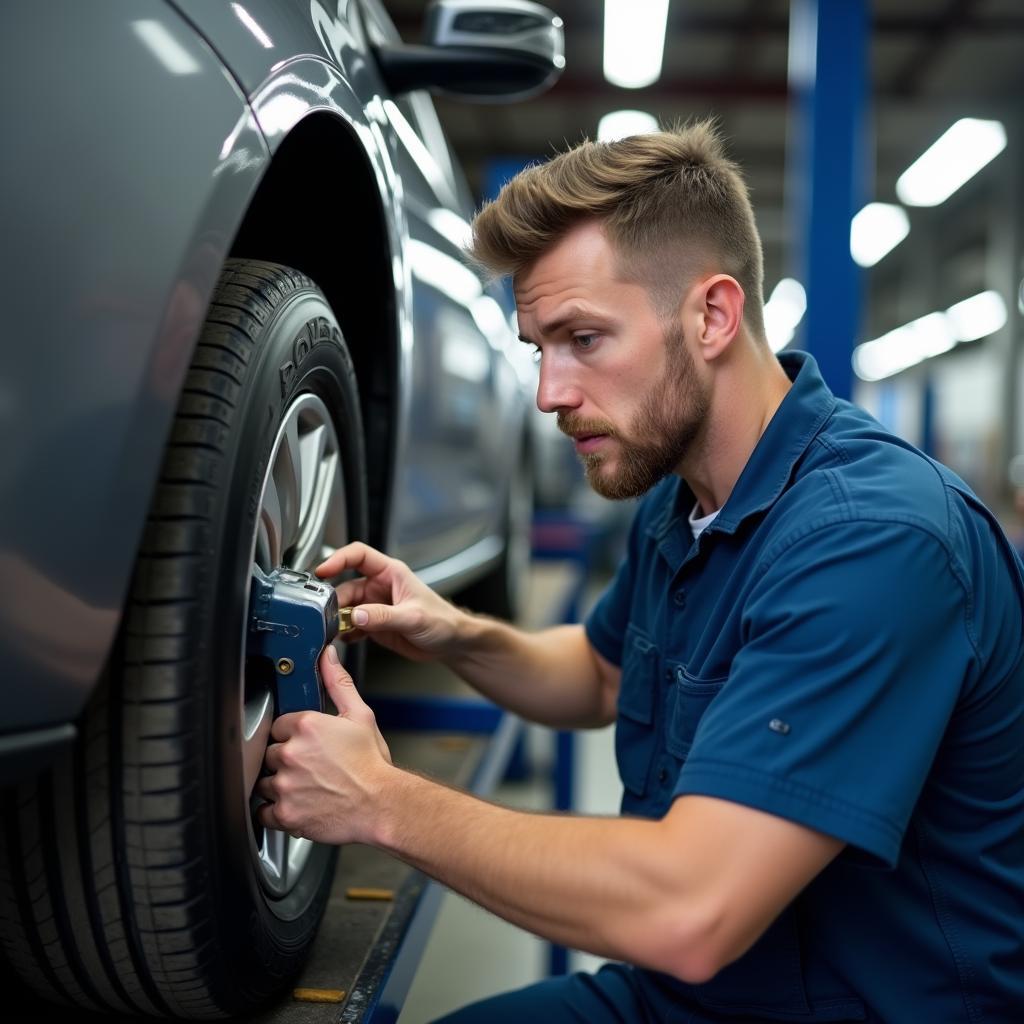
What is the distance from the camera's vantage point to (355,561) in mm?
1169

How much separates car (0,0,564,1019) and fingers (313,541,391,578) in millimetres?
22

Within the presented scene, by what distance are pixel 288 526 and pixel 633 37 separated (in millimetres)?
7173

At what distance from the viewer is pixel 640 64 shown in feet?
26.3

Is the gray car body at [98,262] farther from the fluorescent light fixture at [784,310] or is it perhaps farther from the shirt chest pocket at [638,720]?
the fluorescent light fixture at [784,310]

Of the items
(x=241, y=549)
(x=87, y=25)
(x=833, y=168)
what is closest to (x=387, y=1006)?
(x=241, y=549)

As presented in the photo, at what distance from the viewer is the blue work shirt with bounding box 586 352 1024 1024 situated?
838 millimetres

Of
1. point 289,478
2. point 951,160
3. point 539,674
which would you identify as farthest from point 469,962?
point 951,160

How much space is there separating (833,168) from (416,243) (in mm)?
1055

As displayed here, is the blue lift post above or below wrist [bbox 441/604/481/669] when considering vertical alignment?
above

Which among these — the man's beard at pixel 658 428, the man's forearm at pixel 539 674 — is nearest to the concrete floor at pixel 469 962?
the man's forearm at pixel 539 674

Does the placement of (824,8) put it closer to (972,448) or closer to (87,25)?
(87,25)

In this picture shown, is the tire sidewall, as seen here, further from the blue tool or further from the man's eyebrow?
the man's eyebrow

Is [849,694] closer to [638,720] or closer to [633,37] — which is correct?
[638,720]

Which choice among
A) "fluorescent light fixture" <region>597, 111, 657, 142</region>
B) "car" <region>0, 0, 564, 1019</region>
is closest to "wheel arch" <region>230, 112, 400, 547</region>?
"car" <region>0, 0, 564, 1019</region>
